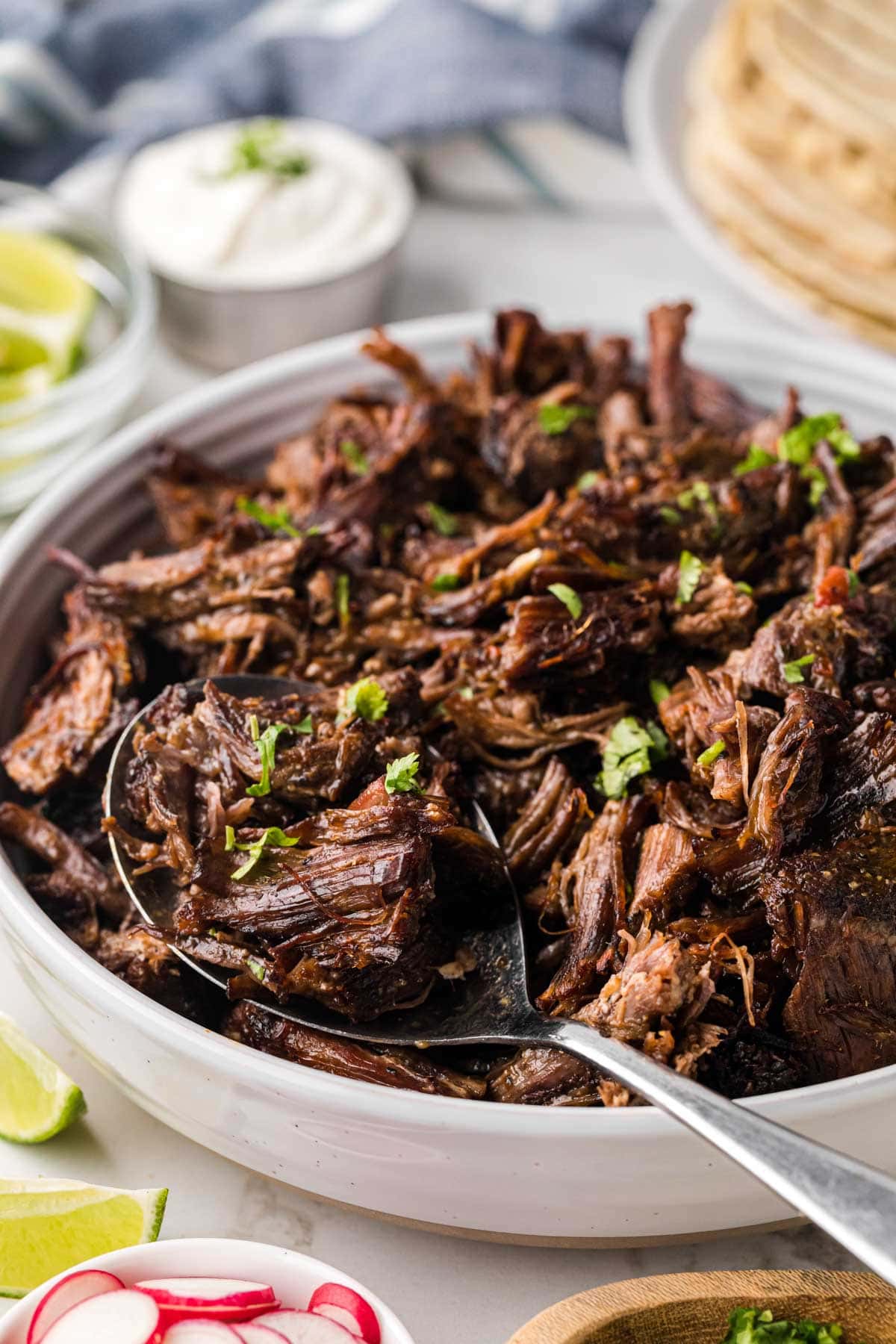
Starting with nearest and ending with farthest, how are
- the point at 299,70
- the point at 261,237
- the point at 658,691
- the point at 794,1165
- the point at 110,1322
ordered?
1. the point at 794,1165
2. the point at 110,1322
3. the point at 658,691
4. the point at 261,237
5. the point at 299,70

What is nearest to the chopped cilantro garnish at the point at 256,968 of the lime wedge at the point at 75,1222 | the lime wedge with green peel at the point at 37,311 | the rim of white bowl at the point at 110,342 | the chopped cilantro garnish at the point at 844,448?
the lime wedge at the point at 75,1222

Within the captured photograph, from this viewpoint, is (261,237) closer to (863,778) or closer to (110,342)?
(110,342)

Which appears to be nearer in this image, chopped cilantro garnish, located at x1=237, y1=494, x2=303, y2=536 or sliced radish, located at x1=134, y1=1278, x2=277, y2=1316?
sliced radish, located at x1=134, y1=1278, x2=277, y2=1316

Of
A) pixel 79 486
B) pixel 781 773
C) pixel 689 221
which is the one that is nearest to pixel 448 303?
pixel 689 221

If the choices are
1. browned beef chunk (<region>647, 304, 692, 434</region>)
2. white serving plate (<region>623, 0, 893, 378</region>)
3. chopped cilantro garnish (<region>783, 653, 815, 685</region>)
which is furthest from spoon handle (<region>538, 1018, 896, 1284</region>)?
white serving plate (<region>623, 0, 893, 378</region>)

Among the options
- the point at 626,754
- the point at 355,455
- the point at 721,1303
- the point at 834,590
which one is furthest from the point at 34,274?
the point at 721,1303

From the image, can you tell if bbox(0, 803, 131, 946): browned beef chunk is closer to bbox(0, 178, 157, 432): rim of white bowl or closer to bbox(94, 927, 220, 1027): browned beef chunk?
bbox(94, 927, 220, 1027): browned beef chunk

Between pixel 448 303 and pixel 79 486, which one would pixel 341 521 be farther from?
pixel 448 303
